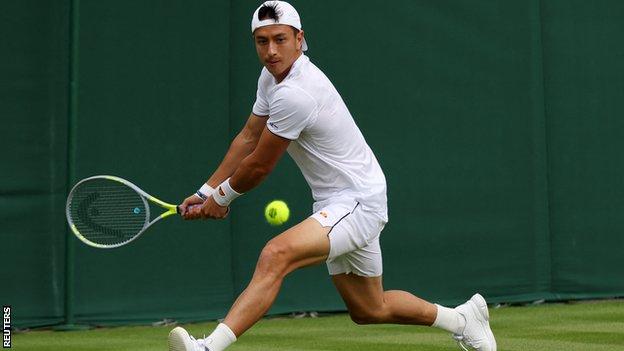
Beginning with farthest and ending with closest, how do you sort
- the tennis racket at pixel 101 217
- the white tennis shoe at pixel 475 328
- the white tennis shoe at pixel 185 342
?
1. the tennis racket at pixel 101 217
2. the white tennis shoe at pixel 475 328
3. the white tennis shoe at pixel 185 342

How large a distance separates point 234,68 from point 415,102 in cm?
140

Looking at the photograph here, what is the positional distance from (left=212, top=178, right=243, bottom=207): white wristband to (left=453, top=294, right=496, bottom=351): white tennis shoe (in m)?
1.26

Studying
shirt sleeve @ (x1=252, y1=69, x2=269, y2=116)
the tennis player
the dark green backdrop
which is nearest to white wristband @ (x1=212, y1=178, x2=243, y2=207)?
the tennis player

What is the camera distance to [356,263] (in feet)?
18.5

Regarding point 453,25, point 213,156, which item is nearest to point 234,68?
point 213,156

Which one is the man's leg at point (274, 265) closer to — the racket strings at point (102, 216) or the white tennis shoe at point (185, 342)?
the white tennis shoe at point (185, 342)

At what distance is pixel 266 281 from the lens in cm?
518

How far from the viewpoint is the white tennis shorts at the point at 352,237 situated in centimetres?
541

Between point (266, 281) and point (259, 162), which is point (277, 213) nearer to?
point (259, 162)

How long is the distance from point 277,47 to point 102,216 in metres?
1.56

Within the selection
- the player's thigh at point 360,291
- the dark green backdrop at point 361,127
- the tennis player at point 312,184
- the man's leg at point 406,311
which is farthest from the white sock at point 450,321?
the dark green backdrop at point 361,127

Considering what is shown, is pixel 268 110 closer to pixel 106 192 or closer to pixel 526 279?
pixel 106 192

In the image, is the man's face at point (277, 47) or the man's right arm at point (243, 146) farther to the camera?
the man's right arm at point (243, 146)

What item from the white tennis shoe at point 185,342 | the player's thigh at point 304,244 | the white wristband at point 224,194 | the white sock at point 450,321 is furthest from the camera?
the white sock at point 450,321
